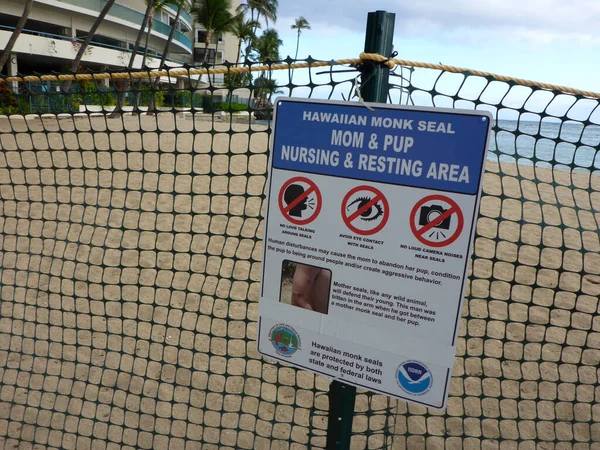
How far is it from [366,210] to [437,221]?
215 millimetres

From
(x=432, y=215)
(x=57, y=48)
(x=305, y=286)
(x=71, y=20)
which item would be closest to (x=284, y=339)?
(x=305, y=286)

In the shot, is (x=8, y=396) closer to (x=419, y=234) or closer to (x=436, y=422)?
(x=436, y=422)

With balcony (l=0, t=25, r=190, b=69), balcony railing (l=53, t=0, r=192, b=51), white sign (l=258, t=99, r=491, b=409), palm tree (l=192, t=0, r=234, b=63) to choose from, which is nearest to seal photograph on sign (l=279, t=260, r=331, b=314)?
white sign (l=258, t=99, r=491, b=409)

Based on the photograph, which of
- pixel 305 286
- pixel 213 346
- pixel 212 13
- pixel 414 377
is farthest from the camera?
pixel 212 13

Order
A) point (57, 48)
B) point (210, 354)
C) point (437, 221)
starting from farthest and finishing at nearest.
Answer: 1. point (57, 48)
2. point (210, 354)
3. point (437, 221)

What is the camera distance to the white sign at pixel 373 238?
142cm

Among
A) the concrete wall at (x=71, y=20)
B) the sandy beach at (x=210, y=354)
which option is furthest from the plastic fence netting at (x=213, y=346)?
the concrete wall at (x=71, y=20)

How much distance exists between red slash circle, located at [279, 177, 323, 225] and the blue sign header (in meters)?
0.04

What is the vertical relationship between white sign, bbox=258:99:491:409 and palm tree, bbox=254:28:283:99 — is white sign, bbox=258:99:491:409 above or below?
below

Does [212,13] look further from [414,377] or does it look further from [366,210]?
[414,377]

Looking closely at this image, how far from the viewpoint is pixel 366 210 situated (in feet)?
4.99

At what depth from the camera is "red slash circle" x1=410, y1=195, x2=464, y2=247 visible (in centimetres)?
142

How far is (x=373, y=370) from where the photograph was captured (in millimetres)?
1597

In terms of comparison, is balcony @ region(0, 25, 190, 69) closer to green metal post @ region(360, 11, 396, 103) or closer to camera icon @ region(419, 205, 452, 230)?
green metal post @ region(360, 11, 396, 103)
